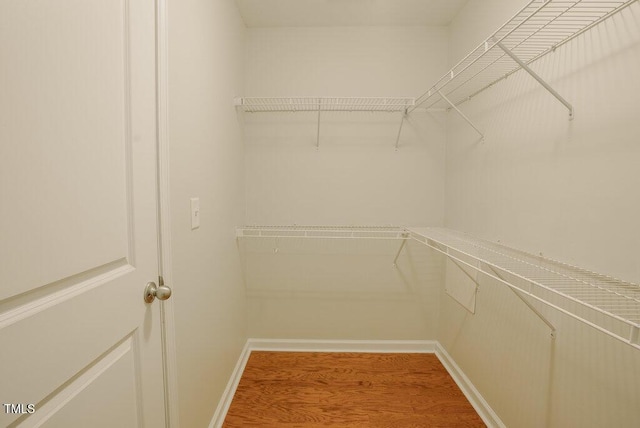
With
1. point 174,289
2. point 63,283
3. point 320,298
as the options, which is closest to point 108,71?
point 63,283

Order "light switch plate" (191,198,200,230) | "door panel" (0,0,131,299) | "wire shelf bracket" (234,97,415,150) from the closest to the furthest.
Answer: "door panel" (0,0,131,299) → "light switch plate" (191,198,200,230) → "wire shelf bracket" (234,97,415,150)

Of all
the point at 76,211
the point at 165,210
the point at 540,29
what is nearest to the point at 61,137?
the point at 76,211

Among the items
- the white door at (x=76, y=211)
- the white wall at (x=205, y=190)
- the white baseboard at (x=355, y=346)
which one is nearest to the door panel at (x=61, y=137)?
the white door at (x=76, y=211)

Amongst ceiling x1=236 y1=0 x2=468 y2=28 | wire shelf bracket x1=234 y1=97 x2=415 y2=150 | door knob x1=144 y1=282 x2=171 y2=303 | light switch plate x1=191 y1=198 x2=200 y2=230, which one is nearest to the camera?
door knob x1=144 y1=282 x2=171 y2=303

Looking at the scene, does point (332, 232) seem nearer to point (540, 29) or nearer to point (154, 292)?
point (154, 292)

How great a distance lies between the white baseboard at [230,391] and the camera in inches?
62.7

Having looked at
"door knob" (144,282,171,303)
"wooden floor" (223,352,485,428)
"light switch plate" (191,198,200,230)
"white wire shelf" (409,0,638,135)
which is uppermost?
"white wire shelf" (409,0,638,135)

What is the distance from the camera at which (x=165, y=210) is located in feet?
3.37

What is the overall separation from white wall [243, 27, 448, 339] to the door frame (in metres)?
1.23

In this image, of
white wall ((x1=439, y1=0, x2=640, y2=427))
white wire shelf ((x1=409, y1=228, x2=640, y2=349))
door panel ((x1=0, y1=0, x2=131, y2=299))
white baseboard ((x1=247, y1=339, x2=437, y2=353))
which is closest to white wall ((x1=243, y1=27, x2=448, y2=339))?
white baseboard ((x1=247, y1=339, x2=437, y2=353))

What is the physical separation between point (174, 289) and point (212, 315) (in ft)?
1.67

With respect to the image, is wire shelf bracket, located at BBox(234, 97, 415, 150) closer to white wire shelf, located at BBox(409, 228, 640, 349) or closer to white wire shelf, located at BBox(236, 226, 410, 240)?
white wire shelf, located at BBox(236, 226, 410, 240)

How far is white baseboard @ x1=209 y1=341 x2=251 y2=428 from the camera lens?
5.23 feet

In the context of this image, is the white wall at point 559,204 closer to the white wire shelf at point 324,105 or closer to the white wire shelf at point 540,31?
the white wire shelf at point 540,31
